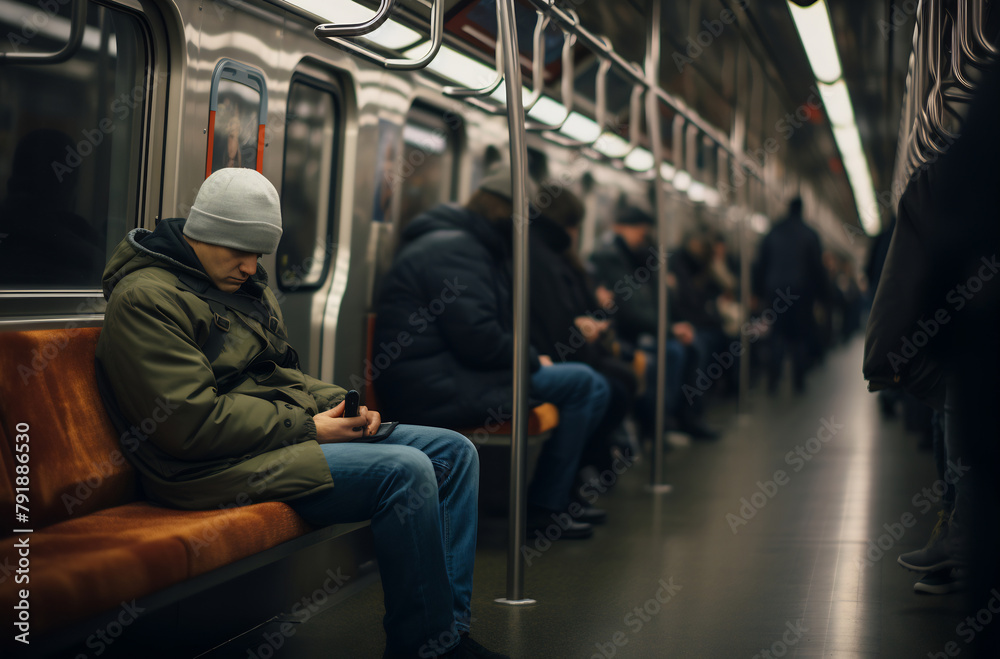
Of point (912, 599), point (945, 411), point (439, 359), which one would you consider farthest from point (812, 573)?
point (439, 359)

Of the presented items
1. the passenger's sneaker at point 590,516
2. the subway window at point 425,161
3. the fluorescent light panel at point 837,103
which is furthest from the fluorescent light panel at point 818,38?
the passenger's sneaker at point 590,516

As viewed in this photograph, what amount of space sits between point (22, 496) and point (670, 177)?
28.9ft

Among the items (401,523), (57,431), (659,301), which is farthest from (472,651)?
(659,301)

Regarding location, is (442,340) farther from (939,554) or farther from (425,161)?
(939,554)

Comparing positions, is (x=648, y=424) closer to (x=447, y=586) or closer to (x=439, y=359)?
(x=439, y=359)

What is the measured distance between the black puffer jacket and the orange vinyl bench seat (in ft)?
4.74

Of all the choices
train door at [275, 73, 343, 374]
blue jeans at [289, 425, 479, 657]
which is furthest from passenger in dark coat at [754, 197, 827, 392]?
blue jeans at [289, 425, 479, 657]

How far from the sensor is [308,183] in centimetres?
395

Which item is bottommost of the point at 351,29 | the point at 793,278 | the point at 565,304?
the point at 565,304

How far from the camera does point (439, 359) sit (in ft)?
13.6

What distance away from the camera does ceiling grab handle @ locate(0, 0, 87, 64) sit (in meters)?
2.55

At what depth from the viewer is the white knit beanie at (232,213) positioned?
2.63m

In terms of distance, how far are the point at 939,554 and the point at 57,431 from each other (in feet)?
9.75

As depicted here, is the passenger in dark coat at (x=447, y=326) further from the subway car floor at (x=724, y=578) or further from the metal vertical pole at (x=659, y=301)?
the metal vertical pole at (x=659, y=301)
